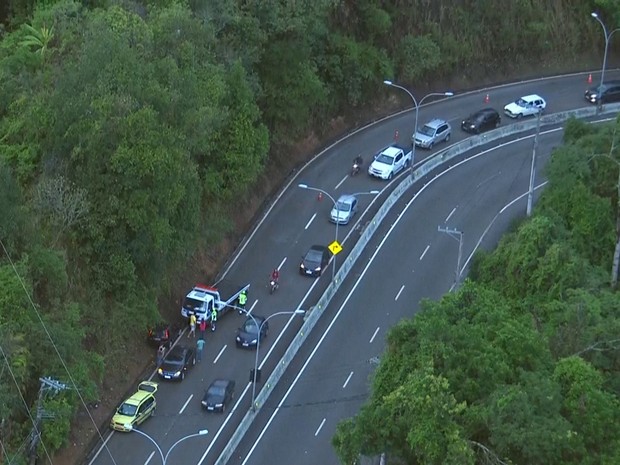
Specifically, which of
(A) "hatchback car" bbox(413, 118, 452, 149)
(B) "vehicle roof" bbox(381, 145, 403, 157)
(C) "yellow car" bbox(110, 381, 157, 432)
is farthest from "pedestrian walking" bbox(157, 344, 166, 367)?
(A) "hatchback car" bbox(413, 118, 452, 149)

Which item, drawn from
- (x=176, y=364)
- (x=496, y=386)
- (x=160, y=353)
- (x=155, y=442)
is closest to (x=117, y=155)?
(x=176, y=364)

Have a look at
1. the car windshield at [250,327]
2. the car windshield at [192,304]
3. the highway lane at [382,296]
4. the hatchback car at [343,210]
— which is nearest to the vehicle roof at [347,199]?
the hatchback car at [343,210]

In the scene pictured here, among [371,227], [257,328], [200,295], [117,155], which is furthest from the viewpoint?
[371,227]

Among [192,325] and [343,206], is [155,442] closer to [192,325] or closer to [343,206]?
[192,325]

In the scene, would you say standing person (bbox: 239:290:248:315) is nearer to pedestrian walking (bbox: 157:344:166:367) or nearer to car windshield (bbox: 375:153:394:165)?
pedestrian walking (bbox: 157:344:166:367)

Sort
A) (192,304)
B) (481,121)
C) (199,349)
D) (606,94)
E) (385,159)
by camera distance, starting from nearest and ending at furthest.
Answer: (199,349) < (192,304) < (385,159) < (481,121) < (606,94)

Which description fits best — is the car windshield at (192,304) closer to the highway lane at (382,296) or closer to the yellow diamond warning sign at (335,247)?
the highway lane at (382,296)

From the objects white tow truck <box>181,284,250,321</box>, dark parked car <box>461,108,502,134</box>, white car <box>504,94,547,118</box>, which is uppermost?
white tow truck <box>181,284,250,321</box>
